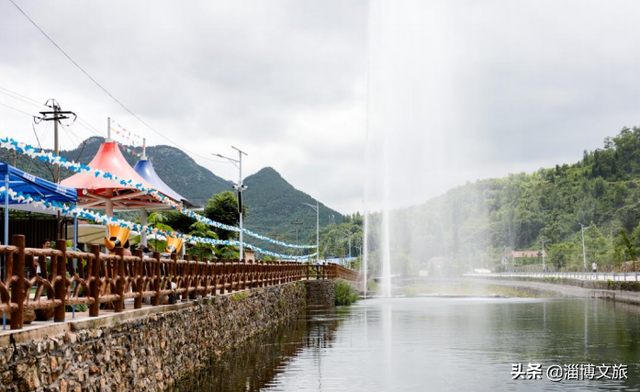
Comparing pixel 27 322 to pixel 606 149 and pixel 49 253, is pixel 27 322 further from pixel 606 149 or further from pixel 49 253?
pixel 606 149

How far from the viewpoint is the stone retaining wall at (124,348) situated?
898 centimetres

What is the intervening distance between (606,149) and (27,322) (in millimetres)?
143768

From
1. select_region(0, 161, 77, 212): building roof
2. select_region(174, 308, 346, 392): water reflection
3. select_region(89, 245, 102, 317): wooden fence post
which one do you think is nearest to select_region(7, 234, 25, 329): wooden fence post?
select_region(89, 245, 102, 317): wooden fence post

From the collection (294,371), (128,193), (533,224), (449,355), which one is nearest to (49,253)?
(294,371)

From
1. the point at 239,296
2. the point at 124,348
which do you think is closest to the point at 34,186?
the point at 124,348

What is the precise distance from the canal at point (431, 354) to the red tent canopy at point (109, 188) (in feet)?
19.2

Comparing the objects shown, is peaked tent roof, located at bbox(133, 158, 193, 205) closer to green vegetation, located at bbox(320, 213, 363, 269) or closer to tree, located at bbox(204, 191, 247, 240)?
tree, located at bbox(204, 191, 247, 240)

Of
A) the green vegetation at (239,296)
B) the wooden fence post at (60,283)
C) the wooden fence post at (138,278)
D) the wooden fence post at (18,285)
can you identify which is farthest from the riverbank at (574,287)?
the wooden fence post at (18,285)

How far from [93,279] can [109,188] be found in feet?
31.1

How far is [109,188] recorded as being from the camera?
20.8 metres

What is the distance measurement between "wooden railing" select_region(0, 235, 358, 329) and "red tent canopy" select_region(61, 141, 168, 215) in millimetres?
3371

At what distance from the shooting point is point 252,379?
17641mm

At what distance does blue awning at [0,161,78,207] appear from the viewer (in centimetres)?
1231

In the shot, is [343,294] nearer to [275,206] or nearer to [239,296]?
[239,296]
